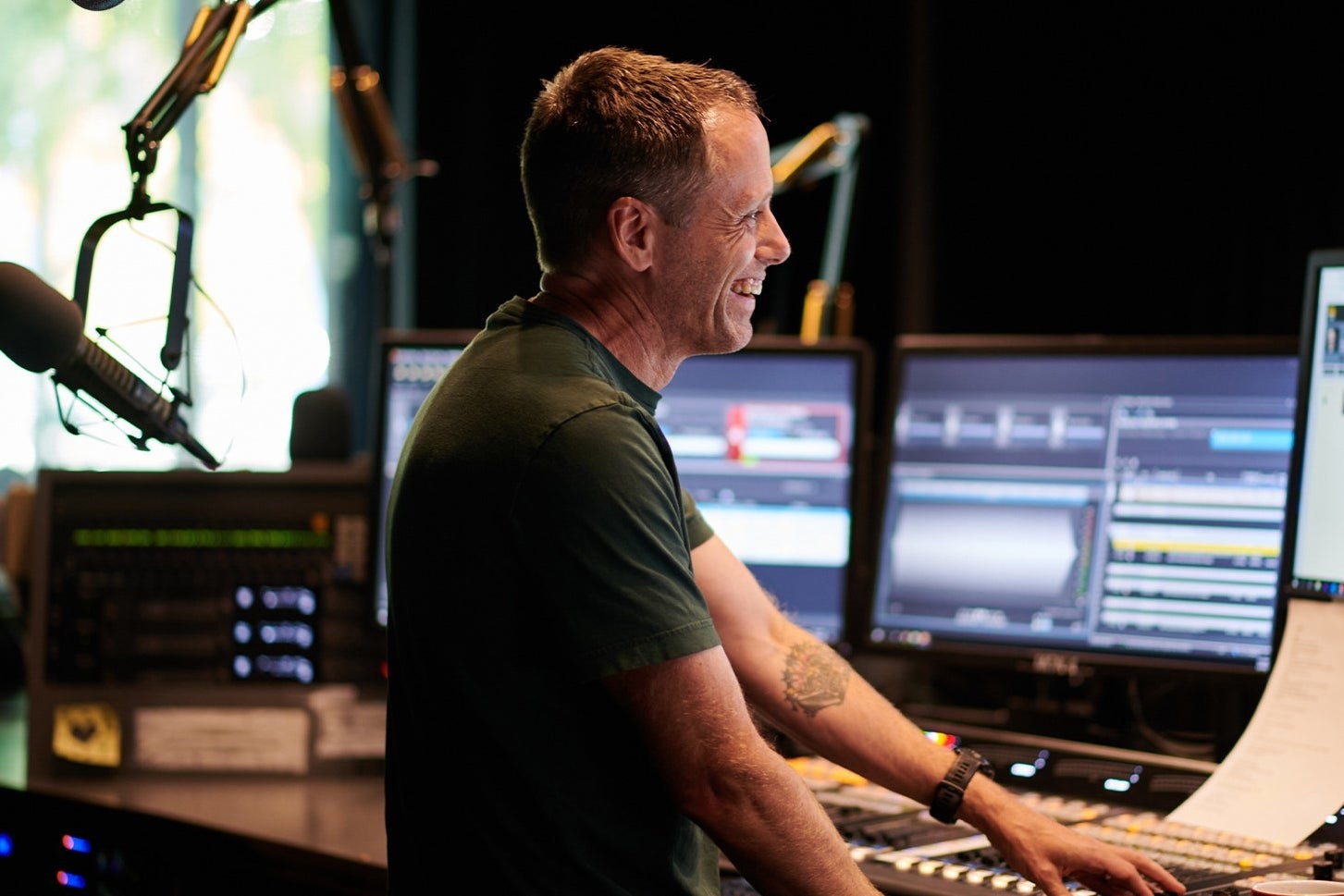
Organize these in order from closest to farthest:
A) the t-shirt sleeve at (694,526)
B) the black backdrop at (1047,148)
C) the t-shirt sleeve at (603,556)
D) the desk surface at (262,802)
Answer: the t-shirt sleeve at (603,556) → the t-shirt sleeve at (694,526) → the desk surface at (262,802) → the black backdrop at (1047,148)

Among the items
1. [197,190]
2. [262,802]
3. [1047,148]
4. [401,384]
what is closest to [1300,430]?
[401,384]

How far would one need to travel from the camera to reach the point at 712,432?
2014 mm

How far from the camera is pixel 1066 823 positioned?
1.47 metres

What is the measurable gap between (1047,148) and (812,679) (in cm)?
224

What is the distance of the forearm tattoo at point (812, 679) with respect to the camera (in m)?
1.44

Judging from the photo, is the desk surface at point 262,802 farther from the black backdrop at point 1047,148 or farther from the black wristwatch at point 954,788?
the black backdrop at point 1047,148

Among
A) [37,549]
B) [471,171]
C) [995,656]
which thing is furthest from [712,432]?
[471,171]

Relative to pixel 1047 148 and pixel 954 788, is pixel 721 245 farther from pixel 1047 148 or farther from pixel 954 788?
pixel 1047 148

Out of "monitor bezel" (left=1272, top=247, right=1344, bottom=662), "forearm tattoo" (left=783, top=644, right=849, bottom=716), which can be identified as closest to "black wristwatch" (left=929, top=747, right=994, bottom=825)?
"forearm tattoo" (left=783, top=644, right=849, bottom=716)

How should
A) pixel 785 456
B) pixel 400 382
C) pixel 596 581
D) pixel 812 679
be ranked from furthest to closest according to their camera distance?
pixel 400 382
pixel 785 456
pixel 812 679
pixel 596 581

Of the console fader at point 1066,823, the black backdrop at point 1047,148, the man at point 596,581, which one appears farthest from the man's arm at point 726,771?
the black backdrop at point 1047,148

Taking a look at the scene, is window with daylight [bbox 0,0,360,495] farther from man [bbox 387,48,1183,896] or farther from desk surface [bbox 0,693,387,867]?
man [bbox 387,48,1183,896]

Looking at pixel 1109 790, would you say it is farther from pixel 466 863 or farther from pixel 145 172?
pixel 145 172

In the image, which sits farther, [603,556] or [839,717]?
[839,717]
